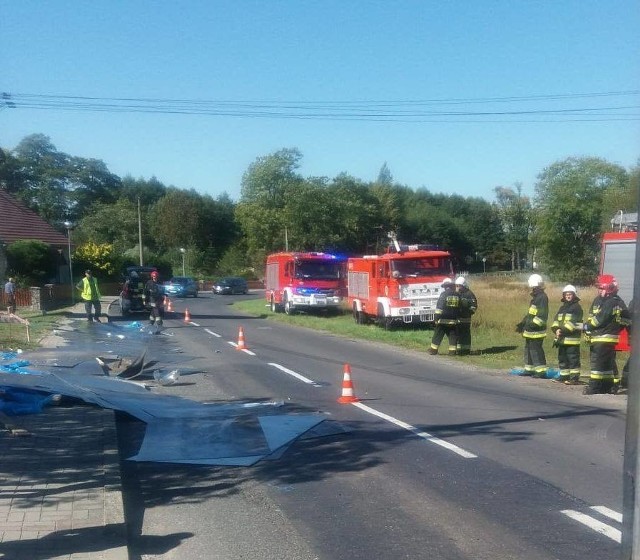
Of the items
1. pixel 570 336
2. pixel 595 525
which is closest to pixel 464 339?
pixel 570 336

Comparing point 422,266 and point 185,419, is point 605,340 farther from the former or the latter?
point 422,266

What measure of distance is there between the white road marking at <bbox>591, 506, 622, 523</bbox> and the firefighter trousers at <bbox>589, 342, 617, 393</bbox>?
6.36 meters

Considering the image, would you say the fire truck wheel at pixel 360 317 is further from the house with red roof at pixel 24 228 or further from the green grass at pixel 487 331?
the house with red roof at pixel 24 228

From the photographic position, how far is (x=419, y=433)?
9.85m

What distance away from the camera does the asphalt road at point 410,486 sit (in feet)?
19.6

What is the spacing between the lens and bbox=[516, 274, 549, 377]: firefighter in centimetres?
1488

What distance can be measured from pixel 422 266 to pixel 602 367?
1280 centimetres

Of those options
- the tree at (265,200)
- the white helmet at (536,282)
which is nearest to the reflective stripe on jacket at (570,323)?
the white helmet at (536,282)

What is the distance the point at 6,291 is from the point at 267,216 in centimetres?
5139

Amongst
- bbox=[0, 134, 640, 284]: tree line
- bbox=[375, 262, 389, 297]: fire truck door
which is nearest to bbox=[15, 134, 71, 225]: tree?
bbox=[0, 134, 640, 284]: tree line

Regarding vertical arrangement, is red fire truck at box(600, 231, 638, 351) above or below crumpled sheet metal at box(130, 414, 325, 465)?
above

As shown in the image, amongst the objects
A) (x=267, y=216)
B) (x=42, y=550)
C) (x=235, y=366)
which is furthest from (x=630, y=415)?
(x=267, y=216)

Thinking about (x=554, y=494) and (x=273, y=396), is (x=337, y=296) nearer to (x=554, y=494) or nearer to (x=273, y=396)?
(x=273, y=396)

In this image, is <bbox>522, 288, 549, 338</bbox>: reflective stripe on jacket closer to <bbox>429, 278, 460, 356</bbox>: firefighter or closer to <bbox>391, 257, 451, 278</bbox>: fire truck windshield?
<bbox>429, 278, 460, 356</bbox>: firefighter
